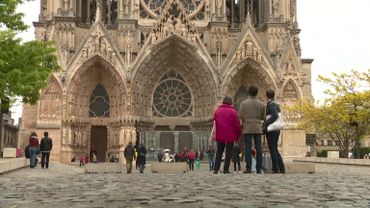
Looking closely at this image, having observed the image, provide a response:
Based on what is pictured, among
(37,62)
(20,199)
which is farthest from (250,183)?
(37,62)

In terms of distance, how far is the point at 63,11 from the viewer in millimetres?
34875

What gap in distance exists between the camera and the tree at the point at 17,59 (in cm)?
2106

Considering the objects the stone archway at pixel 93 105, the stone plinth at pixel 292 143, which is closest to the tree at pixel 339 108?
the stone plinth at pixel 292 143

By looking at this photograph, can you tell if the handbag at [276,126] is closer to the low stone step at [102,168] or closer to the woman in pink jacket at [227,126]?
the woman in pink jacket at [227,126]

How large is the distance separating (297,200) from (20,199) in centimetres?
365

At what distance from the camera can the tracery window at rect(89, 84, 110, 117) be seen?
36.0 m

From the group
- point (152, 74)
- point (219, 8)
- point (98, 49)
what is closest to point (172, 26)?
point (152, 74)

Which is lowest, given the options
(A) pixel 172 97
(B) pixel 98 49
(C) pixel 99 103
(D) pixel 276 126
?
(D) pixel 276 126

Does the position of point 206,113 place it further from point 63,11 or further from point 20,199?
point 20,199

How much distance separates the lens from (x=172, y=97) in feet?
120

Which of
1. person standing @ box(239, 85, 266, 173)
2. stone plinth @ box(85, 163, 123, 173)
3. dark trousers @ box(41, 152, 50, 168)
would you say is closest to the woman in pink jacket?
person standing @ box(239, 85, 266, 173)

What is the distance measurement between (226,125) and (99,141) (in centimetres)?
2626

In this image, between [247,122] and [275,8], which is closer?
[247,122]

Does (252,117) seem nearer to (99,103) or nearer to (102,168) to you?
(102,168)
